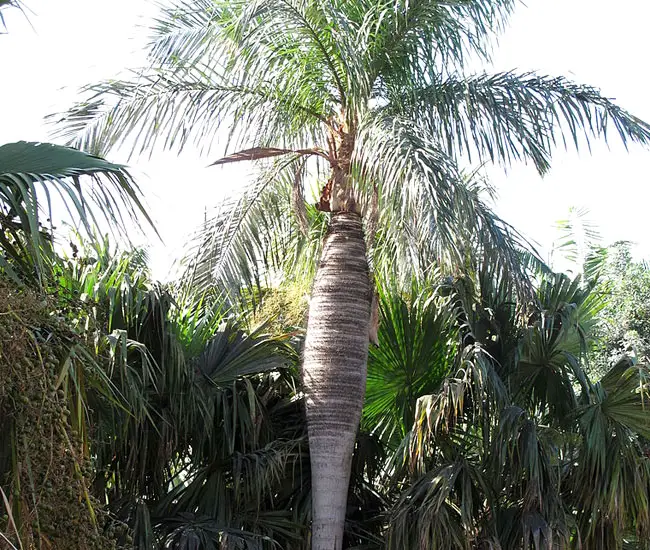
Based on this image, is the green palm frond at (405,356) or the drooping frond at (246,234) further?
the drooping frond at (246,234)

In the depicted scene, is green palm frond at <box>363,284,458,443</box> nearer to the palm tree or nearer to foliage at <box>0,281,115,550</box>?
the palm tree

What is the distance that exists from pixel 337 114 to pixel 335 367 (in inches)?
91.2

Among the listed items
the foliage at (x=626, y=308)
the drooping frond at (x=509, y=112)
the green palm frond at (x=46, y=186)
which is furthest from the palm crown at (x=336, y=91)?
the foliage at (x=626, y=308)

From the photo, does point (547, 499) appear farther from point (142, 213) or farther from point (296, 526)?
point (142, 213)

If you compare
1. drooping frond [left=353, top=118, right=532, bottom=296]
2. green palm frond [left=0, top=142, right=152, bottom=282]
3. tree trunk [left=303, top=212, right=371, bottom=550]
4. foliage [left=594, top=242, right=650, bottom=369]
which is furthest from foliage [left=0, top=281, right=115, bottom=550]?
foliage [left=594, top=242, right=650, bottom=369]

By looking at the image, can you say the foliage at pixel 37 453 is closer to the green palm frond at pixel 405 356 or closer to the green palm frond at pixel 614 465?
the green palm frond at pixel 614 465

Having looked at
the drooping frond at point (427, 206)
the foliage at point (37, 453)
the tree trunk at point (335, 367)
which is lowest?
the foliage at point (37, 453)

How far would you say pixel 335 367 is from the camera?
27.9 feet

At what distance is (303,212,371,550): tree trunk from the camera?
8125mm

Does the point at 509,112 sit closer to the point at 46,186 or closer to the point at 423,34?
the point at 423,34

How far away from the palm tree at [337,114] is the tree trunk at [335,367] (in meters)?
0.01

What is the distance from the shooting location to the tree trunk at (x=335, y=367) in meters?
8.12

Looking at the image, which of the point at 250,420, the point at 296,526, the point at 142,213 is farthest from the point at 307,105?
the point at 142,213

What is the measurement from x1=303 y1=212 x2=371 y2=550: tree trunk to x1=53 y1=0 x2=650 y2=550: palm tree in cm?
1
